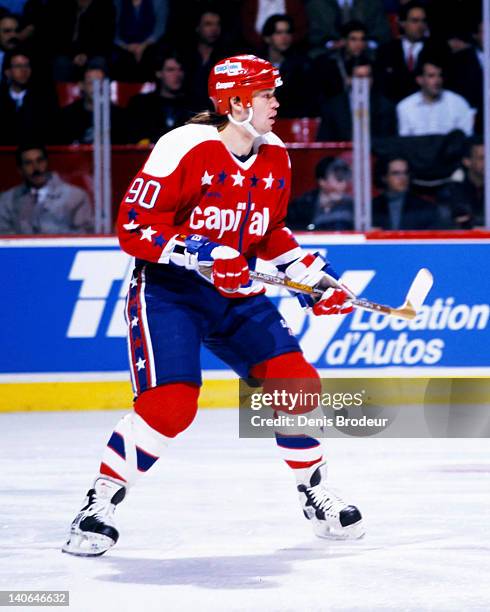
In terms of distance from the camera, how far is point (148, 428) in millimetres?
3398

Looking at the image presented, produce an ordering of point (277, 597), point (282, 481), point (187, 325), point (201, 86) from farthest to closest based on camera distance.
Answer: point (201, 86)
point (282, 481)
point (187, 325)
point (277, 597)

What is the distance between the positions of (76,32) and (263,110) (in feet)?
13.7

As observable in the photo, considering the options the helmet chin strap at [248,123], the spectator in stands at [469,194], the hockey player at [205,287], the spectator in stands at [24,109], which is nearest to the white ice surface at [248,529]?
the hockey player at [205,287]

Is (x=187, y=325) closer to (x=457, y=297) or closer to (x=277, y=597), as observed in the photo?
(x=277, y=597)

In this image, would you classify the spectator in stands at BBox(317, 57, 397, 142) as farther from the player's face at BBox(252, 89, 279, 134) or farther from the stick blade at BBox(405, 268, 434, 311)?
the player's face at BBox(252, 89, 279, 134)

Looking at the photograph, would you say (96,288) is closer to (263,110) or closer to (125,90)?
(125,90)

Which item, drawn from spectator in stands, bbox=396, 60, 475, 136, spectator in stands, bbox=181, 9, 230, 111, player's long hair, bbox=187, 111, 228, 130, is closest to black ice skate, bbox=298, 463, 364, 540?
player's long hair, bbox=187, 111, 228, 130

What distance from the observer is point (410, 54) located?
7.21 m

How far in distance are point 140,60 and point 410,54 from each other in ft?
4.76

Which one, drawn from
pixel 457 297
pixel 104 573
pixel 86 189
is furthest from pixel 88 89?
pixel 104 573

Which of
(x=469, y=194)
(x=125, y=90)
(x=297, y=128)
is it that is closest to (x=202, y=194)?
(x=469, y=194)

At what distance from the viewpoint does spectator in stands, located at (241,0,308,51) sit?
24.6 ft

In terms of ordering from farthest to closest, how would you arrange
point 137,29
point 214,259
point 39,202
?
1. point 137,29
2. point 39,202
3. point 214,259

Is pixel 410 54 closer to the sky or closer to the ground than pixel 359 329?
closer to the sky
